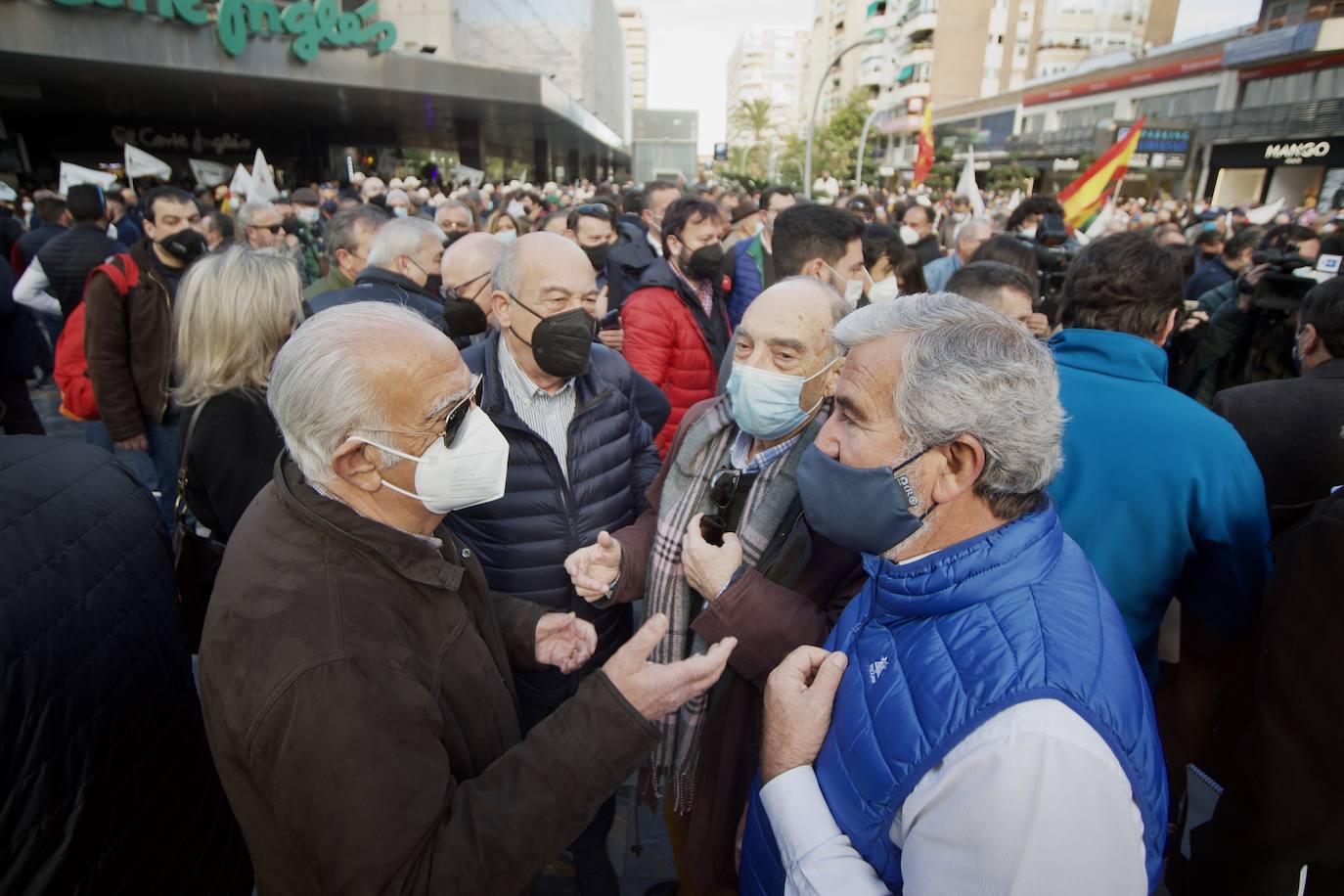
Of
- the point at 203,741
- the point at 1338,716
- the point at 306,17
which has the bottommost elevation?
the point at 203,741

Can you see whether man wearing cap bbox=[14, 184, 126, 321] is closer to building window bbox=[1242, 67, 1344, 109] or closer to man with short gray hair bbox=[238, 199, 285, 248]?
man with short gray hair bbox=[238, 199, 285, 248]

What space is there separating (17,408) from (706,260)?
5429 mm

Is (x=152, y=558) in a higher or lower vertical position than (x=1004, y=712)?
lower

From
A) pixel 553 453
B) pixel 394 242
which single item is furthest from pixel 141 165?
pixel 553 453

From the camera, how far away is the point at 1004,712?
1083 millimetres

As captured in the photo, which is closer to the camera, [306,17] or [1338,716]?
[1338,716]

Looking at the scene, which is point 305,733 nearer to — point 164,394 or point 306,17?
point 164,394

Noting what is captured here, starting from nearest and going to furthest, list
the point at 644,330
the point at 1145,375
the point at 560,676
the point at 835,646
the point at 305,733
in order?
the point at 305,733
the point at 835,646
the point at 1145,375
the point at 560,676
the point at 644,330

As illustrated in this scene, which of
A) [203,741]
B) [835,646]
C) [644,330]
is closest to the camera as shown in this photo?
[835,646]

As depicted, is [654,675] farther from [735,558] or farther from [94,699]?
[94,699]

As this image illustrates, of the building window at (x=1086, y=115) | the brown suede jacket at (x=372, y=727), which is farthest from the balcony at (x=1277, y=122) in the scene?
the brown suede jacket at (x=372, y=727)

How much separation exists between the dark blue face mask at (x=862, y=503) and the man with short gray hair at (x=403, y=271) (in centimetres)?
257

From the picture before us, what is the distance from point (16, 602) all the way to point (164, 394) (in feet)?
11.3

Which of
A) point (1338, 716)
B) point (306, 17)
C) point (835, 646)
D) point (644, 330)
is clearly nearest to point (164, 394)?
point (644, 330)
